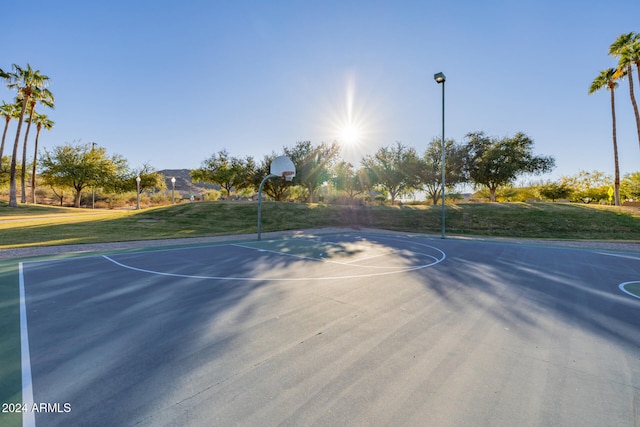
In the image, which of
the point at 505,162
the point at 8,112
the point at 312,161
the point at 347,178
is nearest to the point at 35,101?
the point at 8,112

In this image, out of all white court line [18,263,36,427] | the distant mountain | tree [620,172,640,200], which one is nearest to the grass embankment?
white court line [18,263,36,427]

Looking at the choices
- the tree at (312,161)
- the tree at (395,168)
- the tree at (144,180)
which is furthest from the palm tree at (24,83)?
the tree at (395,168)

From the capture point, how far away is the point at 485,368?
10.1 ft

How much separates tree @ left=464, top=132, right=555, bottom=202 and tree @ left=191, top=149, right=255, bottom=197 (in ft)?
96.7

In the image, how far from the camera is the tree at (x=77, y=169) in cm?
3778

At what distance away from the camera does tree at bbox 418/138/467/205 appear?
105 feet

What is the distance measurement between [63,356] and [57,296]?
2988mm

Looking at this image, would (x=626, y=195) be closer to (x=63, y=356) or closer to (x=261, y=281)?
(x=261, y=281)

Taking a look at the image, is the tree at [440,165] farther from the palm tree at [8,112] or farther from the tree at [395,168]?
the palm tree at [8,112]

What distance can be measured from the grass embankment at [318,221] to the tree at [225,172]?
38.7ft

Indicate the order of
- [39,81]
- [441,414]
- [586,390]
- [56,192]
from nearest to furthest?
[441,414] → [586,390] → [39,81] → [56,192]

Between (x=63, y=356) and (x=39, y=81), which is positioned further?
(x=39, y=81)

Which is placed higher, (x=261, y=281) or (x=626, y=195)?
(x=626, y=195)

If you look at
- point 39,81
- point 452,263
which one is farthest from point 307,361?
point 39,81
